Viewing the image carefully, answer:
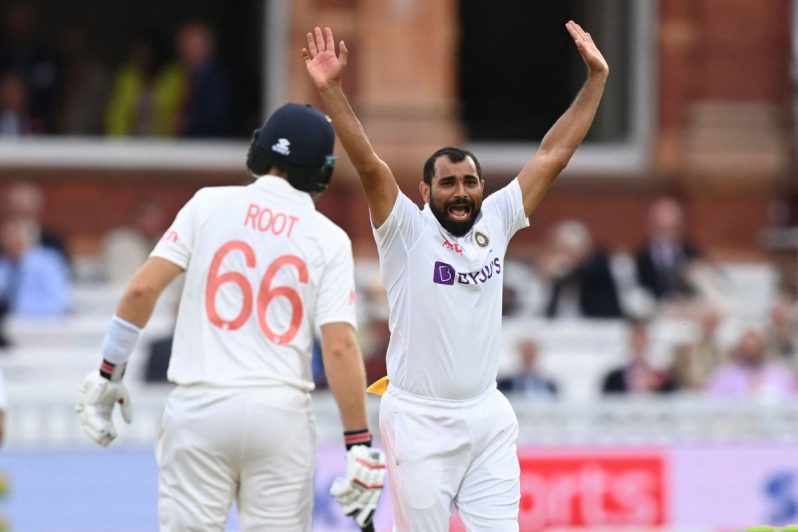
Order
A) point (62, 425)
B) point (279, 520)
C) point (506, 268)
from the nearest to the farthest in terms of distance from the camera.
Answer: point (279, 520) → point (62, 425) → point (506, 268)

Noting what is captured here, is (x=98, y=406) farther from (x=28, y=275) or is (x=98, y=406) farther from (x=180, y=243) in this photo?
(x=28, y=275)

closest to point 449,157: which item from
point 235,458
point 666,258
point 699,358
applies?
point 235,458

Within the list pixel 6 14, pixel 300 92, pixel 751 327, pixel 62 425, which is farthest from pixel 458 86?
pixel 62 425

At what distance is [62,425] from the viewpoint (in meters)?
11.2

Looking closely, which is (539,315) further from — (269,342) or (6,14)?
(269,342)

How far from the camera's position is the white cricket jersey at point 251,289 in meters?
6.39

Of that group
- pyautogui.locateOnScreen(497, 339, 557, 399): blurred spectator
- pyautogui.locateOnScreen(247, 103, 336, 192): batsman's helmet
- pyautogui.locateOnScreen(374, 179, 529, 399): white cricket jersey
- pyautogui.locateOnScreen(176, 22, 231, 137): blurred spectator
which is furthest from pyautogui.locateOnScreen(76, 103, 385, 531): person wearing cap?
pyautogui.locateOnScreen(176, 22, 231, 137): blurred spectator

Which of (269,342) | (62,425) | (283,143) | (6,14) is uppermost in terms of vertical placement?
(6,14)

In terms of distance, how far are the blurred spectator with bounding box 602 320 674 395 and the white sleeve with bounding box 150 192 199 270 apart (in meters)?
6.88

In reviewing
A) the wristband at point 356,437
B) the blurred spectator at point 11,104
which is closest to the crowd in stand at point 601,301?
the blurred spectator at point 11,104

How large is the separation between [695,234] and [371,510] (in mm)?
10692

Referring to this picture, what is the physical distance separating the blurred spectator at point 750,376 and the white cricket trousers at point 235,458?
23.4 feet

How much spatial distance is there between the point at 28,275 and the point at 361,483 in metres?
7.60

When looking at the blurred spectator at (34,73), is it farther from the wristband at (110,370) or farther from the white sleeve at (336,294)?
the white sleeve at (336,294)
